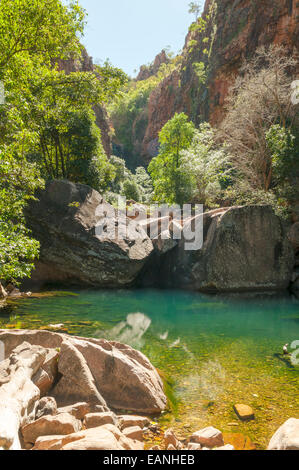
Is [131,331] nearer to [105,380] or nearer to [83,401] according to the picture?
[105,380]

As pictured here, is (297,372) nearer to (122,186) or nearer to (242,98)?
(242,98)

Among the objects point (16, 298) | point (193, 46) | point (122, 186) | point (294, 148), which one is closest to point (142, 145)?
point (193, 46)

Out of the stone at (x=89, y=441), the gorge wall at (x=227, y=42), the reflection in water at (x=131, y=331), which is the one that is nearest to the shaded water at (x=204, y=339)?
the reflection in water at (x=131, y=331)

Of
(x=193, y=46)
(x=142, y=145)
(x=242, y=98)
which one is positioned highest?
(x=193, y=46)

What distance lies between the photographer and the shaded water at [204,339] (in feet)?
15.6

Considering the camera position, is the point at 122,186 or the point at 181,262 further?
the point at 122,186

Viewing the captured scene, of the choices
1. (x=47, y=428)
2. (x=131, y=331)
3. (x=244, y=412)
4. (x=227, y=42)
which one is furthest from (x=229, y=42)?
(x=47, y=428)

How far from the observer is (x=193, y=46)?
47.2 meters

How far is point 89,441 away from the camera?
2.86 meters

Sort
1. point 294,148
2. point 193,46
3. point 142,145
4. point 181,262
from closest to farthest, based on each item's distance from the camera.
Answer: point 294,148 → point 181,262 → point 193,46 → point 142,145

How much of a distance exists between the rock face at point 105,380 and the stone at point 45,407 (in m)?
0.35

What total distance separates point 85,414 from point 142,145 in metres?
64.5
